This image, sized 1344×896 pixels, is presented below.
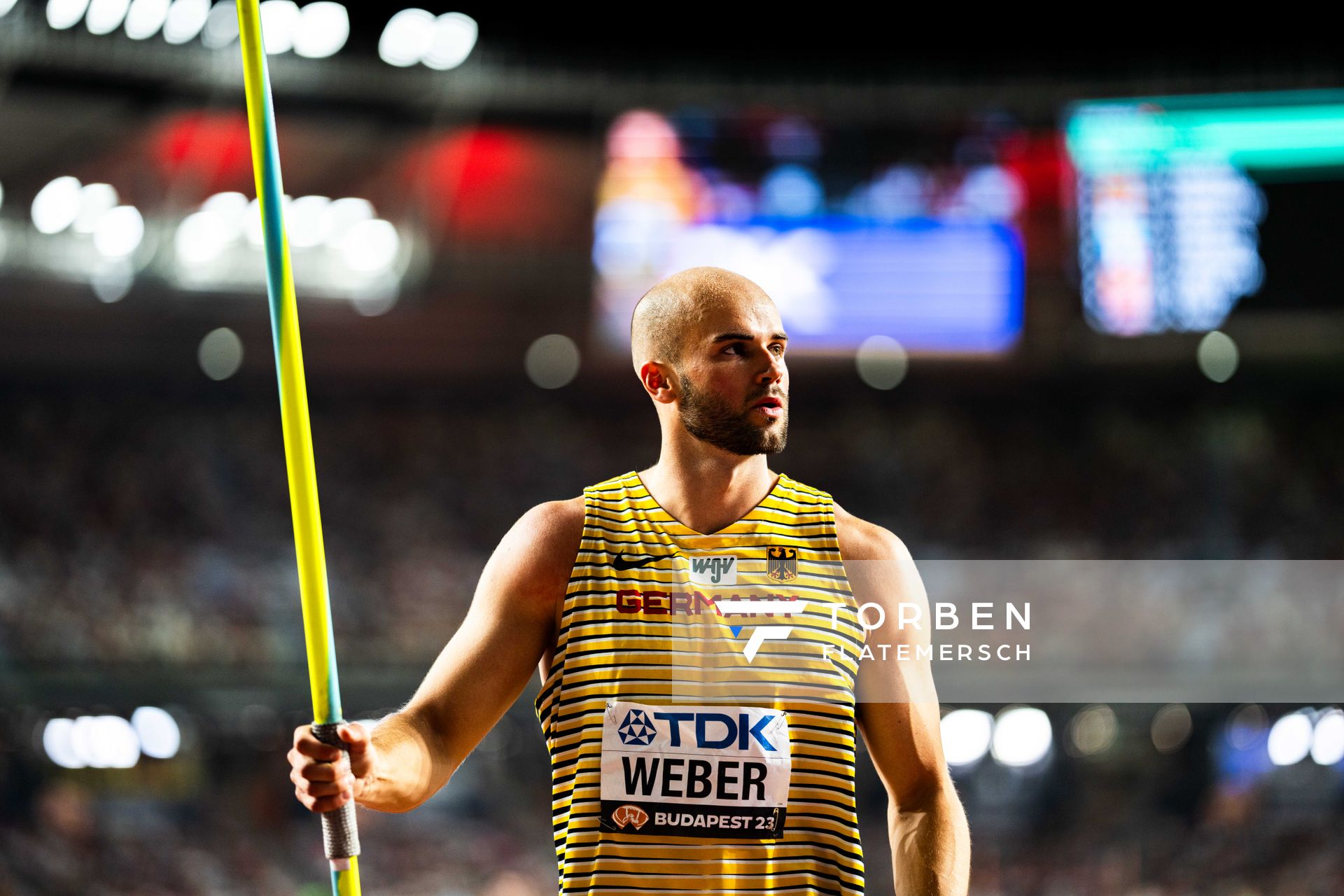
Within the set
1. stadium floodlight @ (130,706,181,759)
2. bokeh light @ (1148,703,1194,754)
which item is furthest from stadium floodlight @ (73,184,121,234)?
bokeh light @ (1148,703,1194,754)

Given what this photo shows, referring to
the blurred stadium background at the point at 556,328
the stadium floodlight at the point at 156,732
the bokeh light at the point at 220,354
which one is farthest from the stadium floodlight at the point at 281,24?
the stadium floodlight at the point at 156,732

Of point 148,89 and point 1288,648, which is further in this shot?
point 148,89

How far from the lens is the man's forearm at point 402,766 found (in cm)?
261

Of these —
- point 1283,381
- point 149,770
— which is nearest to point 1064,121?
point 1283,381

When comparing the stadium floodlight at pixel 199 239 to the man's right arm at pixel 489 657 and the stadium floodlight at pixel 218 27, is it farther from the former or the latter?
the man's right arm at pixel 489 657

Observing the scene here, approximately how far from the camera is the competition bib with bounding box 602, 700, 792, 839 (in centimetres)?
292

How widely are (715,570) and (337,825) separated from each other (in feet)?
3.39

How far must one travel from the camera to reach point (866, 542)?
318 centimetres

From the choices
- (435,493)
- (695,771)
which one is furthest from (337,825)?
(435,493)

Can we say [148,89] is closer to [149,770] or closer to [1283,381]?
[149,770]

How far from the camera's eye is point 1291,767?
15164mm

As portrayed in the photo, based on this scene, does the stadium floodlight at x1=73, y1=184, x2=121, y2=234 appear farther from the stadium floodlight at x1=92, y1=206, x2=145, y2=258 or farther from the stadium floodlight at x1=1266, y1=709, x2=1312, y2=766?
the stadium floodlight at x1=1266, y1=709, x2=1312, y2=766

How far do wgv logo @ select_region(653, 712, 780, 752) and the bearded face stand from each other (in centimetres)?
61

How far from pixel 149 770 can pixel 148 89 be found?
9.37m
